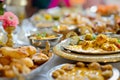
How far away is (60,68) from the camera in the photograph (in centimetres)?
100

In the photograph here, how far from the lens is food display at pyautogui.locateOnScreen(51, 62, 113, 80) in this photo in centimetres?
A: 90

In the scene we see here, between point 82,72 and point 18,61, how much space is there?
0.72 ft

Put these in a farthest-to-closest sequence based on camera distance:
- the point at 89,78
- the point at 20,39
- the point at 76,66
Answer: the point at 20,39 < the point at 76,66 < the point at 89,78

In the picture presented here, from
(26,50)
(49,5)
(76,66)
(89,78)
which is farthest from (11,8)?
(49,5)

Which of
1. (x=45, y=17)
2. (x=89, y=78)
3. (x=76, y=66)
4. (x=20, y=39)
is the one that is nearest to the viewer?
(x=89, y=78)

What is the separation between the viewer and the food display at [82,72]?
0.90 m

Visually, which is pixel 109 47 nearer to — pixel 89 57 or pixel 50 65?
pixel 89 57

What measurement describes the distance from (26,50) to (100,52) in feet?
0.99

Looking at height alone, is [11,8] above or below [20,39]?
above

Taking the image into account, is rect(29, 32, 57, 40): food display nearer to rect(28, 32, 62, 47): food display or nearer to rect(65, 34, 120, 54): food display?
rect(28, 32, 62, 47): food display

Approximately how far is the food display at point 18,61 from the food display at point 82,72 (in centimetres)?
10

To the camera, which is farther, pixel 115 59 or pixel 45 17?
pixel 45 17

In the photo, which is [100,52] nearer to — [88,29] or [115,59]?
[115,59]

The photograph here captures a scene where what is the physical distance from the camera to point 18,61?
3.20 feet
